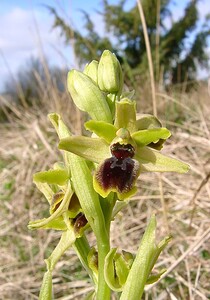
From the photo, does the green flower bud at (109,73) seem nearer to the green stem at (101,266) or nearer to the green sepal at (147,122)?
the green sepal at (147,122)

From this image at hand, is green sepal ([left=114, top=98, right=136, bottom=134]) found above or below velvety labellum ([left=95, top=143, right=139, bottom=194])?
above

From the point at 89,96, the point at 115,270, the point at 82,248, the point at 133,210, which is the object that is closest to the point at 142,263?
the point at 115,270

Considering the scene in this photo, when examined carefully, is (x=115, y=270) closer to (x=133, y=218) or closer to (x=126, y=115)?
(x=126, y=115)

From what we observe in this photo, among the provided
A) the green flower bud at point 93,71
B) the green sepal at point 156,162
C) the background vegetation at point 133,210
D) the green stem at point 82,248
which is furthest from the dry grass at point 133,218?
the green flower bud at point 93,71

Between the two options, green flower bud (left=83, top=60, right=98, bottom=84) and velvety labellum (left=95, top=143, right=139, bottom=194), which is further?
green flower bud (left=83, top=60, right=98, bottom=84)

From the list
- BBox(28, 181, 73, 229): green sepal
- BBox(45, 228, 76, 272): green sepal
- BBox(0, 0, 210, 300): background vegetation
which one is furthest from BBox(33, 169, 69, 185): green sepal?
BBox(0, 0, 210, 300): background vegetation

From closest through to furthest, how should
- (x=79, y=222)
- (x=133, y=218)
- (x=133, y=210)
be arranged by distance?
(x=79, y=222) → (x=133, y=218) → (x=133, y=210)

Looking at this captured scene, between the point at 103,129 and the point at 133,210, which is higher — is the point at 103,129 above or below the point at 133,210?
above

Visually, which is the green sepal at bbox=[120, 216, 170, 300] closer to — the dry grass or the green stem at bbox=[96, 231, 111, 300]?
the green stem at bbox=[96, 231, 111, 300]

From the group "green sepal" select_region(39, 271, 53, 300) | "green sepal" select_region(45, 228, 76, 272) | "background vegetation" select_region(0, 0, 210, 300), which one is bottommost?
"background vegetation" select_region(0, 0, 210, 300)
